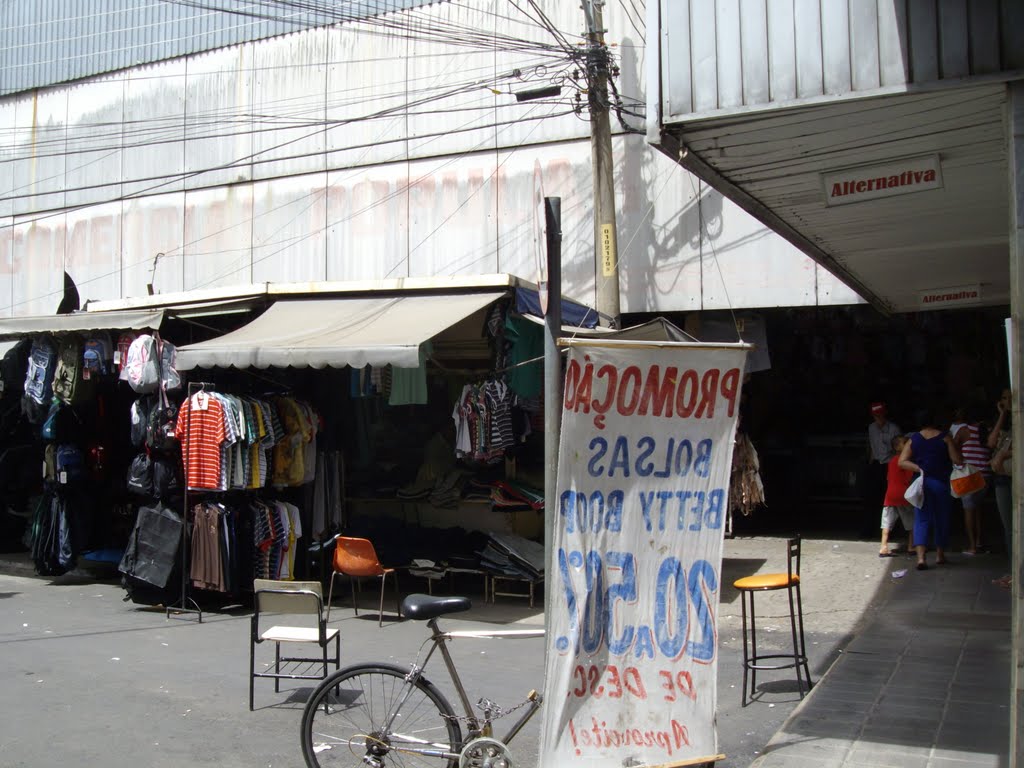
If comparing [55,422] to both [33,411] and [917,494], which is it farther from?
[917,494]

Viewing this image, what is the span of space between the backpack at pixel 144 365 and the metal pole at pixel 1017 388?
819 cm

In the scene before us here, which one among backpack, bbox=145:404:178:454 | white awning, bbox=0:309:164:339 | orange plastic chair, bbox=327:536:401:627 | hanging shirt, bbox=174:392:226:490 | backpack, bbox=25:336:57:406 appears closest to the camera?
orange plastic chair, bbox=327:536:401:627

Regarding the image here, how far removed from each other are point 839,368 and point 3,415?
43.0 feet

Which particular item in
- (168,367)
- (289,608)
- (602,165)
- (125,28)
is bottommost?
(289,608)

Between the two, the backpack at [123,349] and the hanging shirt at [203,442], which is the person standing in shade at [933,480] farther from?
the backpack at [123,349]

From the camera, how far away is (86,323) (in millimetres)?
10281

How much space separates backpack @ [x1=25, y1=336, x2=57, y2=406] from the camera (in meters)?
10.9

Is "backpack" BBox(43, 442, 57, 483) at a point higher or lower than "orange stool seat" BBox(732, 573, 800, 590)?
higher

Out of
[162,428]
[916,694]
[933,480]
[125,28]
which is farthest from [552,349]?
[125,28]

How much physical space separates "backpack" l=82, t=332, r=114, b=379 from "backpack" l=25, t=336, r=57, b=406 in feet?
1.79

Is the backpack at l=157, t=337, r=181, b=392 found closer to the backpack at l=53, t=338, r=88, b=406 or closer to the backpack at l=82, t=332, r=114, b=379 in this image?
the backpack at l=82, t=332, r=114, b=379

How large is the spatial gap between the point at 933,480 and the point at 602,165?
5267mm

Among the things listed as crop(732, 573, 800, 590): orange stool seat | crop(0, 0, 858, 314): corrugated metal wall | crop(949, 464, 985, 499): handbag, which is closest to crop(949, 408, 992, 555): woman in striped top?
crop(949, 464, 985, 499): handbag

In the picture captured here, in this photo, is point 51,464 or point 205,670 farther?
point 51,464
